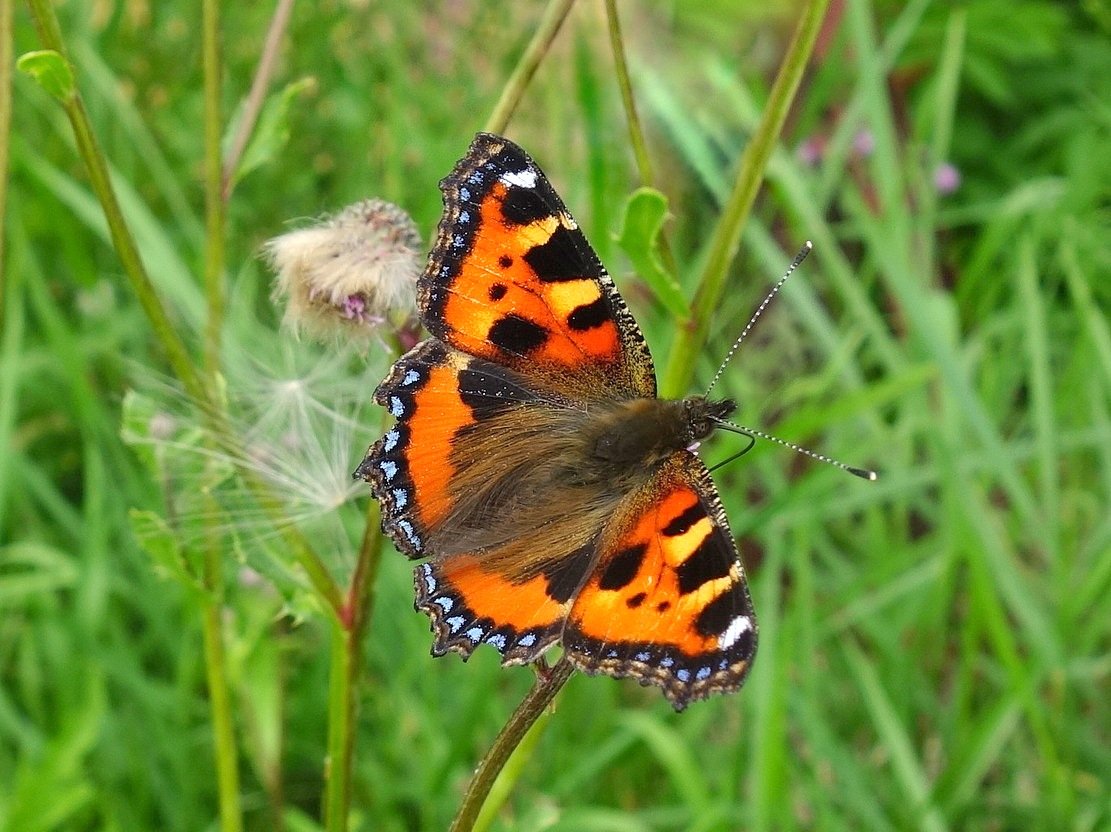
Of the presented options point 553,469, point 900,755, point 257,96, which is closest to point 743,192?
point 553,469

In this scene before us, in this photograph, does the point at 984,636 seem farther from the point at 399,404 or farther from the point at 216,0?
the point at 216,0

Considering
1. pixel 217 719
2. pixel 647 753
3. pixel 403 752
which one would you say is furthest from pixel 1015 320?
pixel 217 719

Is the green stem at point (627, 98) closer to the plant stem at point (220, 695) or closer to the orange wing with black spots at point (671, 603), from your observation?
the orange wing with black spots at point (671, 603)

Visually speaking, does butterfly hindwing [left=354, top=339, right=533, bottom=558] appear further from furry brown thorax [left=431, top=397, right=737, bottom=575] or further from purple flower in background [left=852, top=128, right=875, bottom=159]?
purple flower in background [left=852, top=128, right=875, bottom=159]

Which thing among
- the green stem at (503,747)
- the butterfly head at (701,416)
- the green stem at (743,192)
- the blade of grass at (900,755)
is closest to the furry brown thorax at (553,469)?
the butterfly head at (701,416)

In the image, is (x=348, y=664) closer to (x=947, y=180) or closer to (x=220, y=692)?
(x=220, y=692)

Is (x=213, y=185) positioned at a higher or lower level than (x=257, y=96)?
lower
